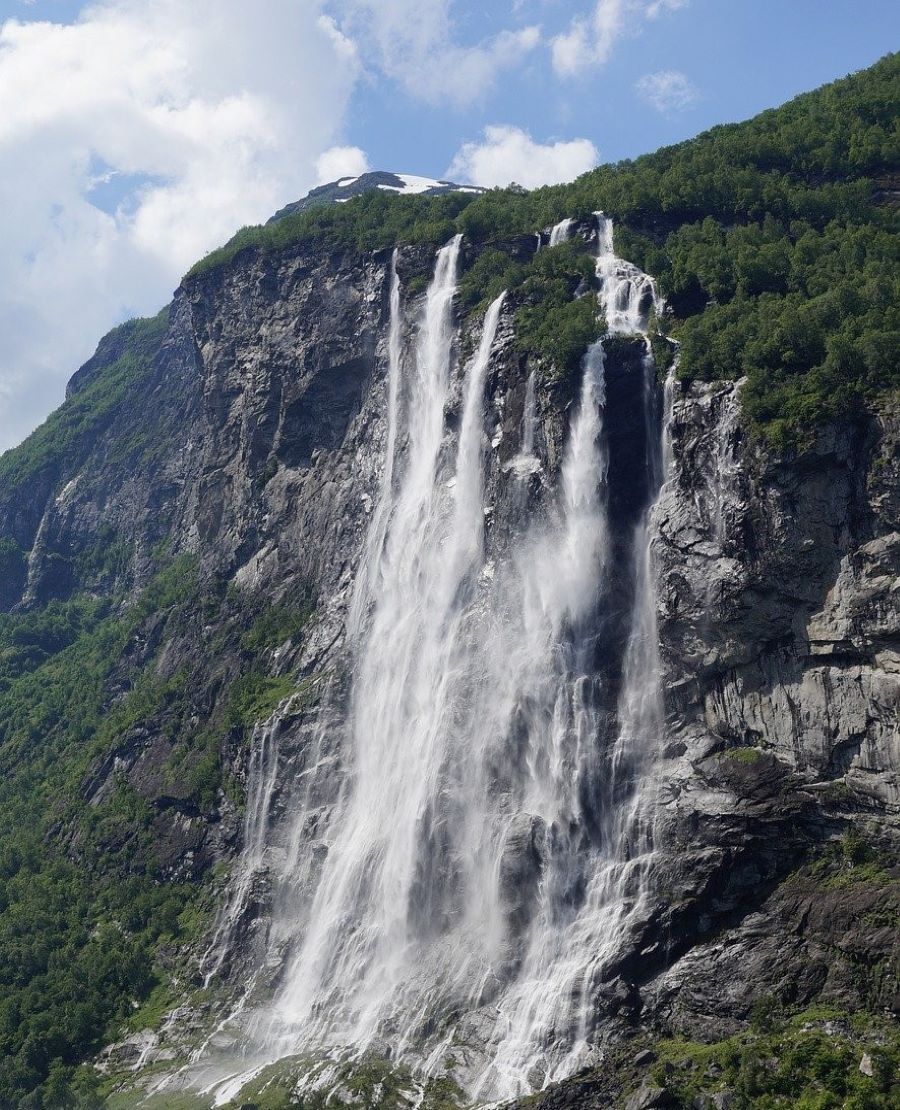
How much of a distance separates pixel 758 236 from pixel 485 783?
137ft

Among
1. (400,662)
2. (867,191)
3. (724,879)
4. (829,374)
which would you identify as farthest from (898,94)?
(724,879)

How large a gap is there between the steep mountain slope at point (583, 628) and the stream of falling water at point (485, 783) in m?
0.71

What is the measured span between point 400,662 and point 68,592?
74.6 meters

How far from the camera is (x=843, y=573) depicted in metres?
55.8

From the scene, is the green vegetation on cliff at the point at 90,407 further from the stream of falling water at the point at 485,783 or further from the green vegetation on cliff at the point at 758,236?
the stream of falling water at the point at 485,783

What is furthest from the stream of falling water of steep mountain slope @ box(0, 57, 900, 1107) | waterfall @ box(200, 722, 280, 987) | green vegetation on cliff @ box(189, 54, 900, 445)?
green vegetation on cliff @ box(189, 54, 900, 445)

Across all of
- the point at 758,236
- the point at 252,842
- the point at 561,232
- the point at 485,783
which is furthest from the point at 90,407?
the point at 485,783

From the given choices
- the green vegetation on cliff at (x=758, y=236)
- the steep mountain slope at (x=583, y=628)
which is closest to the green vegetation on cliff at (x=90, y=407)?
the steep mountain slope at (x=583, y=628)

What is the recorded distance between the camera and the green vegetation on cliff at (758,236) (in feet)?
204

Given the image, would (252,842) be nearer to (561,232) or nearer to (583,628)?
(583,628)

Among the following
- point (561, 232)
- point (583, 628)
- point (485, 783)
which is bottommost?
point (485, 783)

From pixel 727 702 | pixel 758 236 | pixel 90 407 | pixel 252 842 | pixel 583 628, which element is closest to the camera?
pixel 727 702

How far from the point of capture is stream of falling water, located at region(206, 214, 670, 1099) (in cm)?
5728

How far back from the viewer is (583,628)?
6606cm
